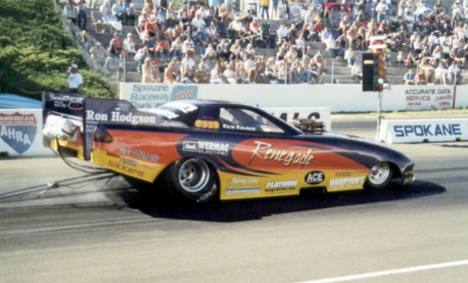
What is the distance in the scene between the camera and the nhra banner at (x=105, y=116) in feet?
26.8

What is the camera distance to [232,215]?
8297 mm

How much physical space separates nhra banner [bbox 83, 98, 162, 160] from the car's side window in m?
1.17

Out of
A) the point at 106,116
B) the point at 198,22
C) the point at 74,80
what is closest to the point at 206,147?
the point at 106,116

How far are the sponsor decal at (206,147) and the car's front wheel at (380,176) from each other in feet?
8.30

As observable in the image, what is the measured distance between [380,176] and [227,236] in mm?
3751

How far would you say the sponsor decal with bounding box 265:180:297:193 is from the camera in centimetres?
912

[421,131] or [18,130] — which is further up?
[18,130]

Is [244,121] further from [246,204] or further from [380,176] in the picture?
[380,176]

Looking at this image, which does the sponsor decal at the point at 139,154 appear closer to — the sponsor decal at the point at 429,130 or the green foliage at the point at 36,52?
the sponsor decal at the point at 429,130

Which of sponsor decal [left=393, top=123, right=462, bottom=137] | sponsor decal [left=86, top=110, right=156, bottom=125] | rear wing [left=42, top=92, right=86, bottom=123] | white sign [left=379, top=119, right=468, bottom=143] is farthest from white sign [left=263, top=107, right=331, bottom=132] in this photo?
sponsor decal [left=86, top=110, right=156, bottom=125]

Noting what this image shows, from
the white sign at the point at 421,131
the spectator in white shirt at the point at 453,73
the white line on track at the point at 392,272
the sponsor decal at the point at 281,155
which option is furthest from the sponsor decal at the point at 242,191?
the spectator in white shirt at the point at 453,73

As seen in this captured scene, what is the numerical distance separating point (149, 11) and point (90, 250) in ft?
64.3

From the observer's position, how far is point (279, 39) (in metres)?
28.0

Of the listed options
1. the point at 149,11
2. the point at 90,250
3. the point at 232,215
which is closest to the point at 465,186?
the point at 232,215
